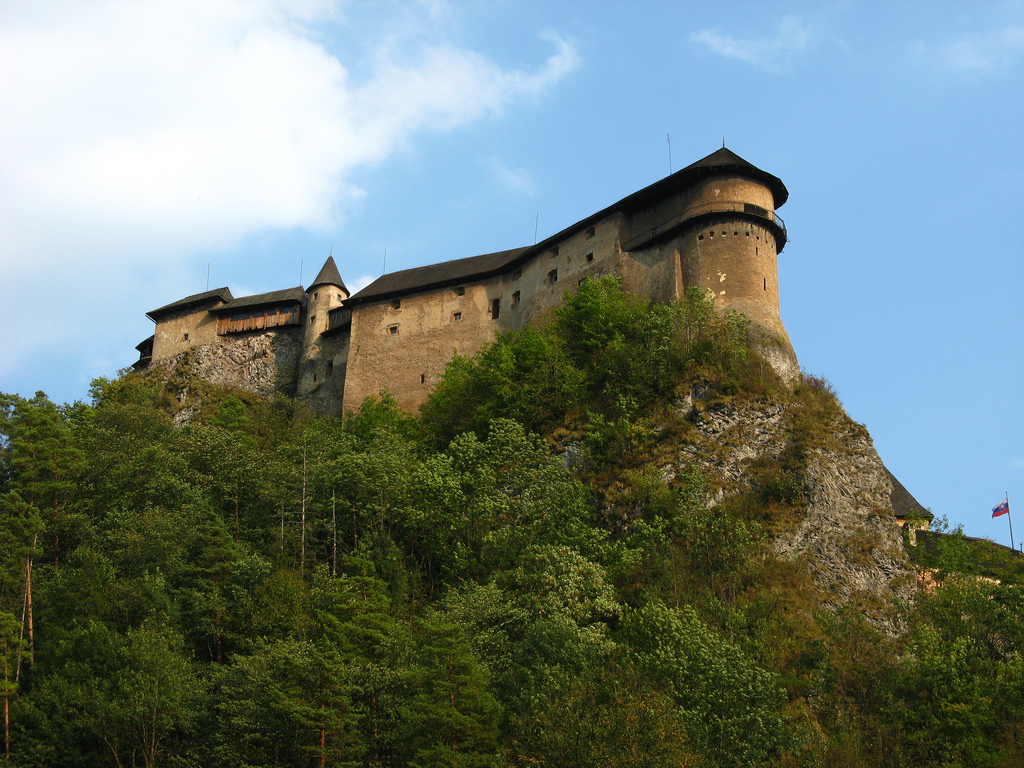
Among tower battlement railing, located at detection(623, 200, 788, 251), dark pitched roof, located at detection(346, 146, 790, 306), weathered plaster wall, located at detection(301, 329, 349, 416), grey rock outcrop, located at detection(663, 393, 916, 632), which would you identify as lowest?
grey rock outcrop, located at detection(663, 393, 916, 632)

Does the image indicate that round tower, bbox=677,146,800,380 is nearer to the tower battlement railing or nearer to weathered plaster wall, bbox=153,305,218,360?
the tower battlement railing

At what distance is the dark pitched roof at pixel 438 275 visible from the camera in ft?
174

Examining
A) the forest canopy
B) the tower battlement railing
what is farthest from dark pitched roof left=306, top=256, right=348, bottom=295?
the tower battlement railing

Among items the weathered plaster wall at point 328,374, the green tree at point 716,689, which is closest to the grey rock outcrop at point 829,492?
the green tree at point 716,689

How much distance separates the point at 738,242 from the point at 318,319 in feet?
85.7

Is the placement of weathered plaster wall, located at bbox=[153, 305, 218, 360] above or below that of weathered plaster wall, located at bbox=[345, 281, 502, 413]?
above

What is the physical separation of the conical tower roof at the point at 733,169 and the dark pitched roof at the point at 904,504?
1415cm

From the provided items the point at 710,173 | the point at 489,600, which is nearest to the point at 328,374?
the point at 710,173

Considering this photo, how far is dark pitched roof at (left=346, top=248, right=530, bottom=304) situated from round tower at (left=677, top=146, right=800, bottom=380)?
11.5 meters

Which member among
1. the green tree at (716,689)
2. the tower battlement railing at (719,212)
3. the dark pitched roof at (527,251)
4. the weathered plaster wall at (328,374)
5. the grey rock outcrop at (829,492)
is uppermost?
the dark pitched roof at (527,251)

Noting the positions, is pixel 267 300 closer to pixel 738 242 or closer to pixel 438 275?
pixel 438 275

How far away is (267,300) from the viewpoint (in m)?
60.6

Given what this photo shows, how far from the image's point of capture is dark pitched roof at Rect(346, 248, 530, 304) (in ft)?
174

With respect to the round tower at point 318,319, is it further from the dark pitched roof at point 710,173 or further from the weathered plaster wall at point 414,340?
the dark pitched roof at point 710,173
